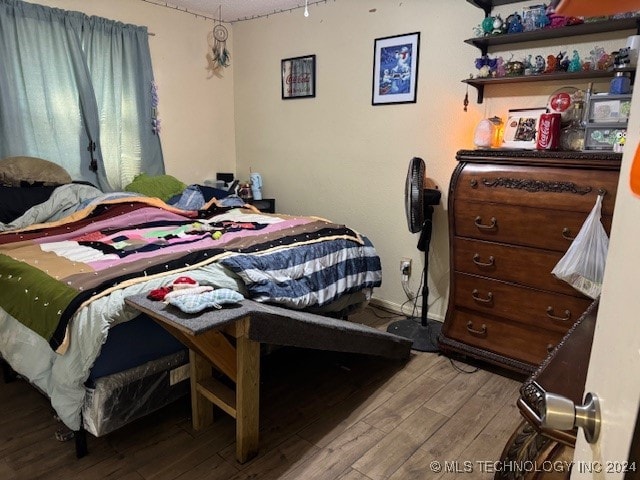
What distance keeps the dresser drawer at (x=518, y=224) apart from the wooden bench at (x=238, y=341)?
0.87 m

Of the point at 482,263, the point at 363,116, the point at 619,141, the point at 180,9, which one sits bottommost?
the point at 482,263

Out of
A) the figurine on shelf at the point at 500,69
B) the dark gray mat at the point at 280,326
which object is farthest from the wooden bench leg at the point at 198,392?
the figurine on shelf at the point at 500,69

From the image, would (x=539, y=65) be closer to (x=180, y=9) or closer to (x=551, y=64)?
(x=551, y=64)

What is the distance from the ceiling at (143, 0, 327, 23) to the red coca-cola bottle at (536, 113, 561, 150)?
2.02m

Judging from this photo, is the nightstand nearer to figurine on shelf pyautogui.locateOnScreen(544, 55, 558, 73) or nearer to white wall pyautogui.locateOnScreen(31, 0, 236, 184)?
white wall pyautogui.locateOnScreen(31, 0, 236, 184)

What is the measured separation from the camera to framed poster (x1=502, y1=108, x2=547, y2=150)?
8.00 ft

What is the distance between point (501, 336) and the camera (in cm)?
239

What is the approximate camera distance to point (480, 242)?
7.76 feet

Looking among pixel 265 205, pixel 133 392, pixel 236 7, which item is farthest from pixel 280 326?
pixel 236 7

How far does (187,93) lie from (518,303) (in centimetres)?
322

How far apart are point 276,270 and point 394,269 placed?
4.74ft

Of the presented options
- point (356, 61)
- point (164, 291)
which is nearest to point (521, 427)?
point (164, 291)

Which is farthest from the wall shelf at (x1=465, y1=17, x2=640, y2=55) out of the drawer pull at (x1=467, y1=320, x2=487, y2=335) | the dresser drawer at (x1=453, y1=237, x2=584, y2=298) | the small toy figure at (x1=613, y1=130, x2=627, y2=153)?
the drawer pull at (x1=467, y1=320, x2=487, y2=335)

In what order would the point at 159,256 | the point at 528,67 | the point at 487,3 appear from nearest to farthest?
1. the point at 159,256
2. the point at 528,67
3. the point at 487,3
